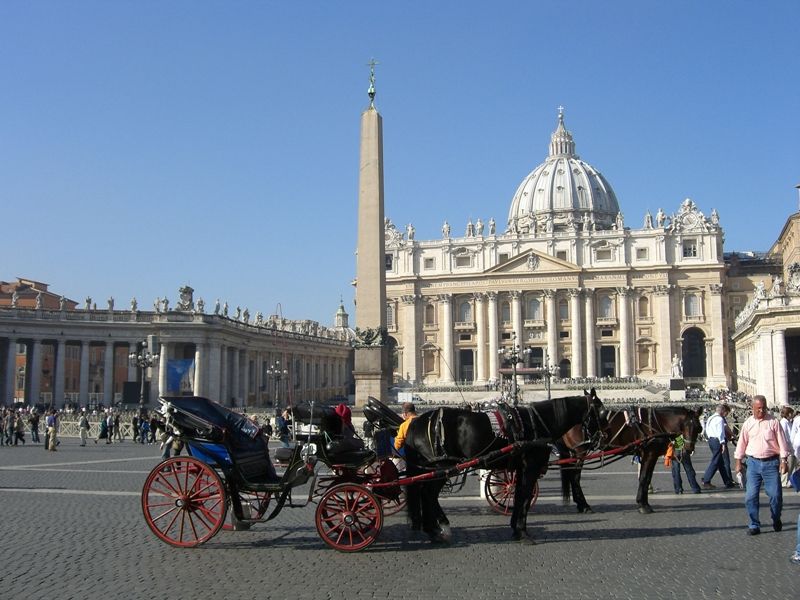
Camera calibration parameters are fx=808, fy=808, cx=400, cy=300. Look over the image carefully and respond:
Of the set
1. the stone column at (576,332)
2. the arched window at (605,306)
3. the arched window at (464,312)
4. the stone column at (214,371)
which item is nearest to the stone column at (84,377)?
the stone column at (214,371)

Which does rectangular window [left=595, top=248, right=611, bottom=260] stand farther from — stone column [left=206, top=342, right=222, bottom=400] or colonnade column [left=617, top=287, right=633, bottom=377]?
stone column [left=206, top=342, right=222, bottom=400]

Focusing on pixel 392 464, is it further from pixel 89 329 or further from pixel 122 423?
pixel 89 329

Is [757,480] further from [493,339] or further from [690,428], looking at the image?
[493,339]

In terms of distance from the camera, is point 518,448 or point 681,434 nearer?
point 518,448

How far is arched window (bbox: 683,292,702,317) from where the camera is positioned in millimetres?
75125

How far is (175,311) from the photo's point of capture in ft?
163

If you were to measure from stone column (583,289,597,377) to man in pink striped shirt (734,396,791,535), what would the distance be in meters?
68.1

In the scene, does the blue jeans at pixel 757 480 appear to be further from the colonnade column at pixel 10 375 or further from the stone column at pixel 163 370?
the colonnade column at pixel 10 375

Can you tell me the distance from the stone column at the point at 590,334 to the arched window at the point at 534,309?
4447 millimetres

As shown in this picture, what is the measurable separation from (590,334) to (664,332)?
667cm

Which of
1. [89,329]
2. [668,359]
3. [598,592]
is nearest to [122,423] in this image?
[89,329]

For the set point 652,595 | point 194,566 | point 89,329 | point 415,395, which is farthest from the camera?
point 415,395

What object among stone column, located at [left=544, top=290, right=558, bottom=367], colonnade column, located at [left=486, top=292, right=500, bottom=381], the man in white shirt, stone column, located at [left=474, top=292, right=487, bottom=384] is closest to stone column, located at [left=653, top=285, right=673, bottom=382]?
stone column, located at [left=544, top=290, right=558, bottom=367]

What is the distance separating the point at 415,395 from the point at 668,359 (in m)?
27.8
